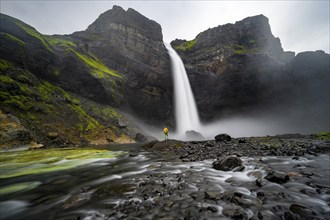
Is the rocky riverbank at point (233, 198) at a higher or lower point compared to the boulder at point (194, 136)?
lower

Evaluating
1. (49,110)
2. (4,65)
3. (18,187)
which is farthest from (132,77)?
(18,187)

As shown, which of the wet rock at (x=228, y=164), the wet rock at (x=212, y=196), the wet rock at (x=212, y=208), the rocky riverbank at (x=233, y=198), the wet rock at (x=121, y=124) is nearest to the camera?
the rocky riverbank at (x=233, y=198)

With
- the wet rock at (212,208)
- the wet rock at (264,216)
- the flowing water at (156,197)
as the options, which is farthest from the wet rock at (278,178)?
the wet rock at (212,208)

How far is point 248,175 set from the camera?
7.67 m

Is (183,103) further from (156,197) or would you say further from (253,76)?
(156,197)

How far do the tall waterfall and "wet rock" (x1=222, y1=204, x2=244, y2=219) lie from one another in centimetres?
6699

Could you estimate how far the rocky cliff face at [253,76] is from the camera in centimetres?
6406

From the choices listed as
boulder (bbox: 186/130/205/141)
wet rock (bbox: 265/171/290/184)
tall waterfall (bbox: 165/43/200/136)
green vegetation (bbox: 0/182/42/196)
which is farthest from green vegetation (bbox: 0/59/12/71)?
tall waterfall (bbox: 165/43/200/136)

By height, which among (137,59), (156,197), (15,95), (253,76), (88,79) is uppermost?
(137,59)

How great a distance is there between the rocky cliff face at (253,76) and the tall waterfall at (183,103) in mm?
2925

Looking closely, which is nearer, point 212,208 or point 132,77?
point 212,208

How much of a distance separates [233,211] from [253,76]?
74.6 metres

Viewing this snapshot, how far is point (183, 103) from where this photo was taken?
247ft

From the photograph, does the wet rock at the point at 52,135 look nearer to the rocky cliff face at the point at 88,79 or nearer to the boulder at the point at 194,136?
the rocky cliff face at the point at 88,79
